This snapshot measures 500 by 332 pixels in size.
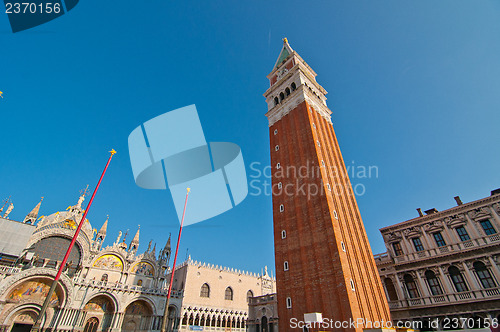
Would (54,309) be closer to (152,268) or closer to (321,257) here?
(152,268)

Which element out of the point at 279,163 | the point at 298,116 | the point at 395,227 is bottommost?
the point at 395,227

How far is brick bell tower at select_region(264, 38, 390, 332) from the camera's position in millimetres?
22125

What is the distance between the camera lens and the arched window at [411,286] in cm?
2584

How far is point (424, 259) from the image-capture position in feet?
85.2

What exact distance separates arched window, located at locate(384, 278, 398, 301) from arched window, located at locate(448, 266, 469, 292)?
5.45m

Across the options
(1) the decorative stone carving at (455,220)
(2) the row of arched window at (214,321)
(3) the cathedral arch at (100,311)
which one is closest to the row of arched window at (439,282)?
(1) the decorative stone carving at (455,220)

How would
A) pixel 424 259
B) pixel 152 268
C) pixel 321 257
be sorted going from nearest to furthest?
pixel 321 257 → pixel 424 259 → pixel 152 268

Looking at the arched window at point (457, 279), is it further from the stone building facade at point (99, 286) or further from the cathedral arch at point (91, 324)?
the cathedral arch at point (91, 324)

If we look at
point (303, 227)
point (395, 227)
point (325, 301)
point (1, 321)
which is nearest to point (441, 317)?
point (395, 227)

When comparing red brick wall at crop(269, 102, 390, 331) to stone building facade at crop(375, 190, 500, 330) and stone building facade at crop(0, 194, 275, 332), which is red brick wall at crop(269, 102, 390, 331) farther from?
stone building facade at crop(0, 194, 275, 332)

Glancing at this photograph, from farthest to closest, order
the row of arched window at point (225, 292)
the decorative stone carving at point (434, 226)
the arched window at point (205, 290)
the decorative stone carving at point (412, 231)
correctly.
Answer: the row of arched window at point (225, 292)
the arched window at point (205, 290)
the decorative stone carving at point (412, 231)
the decorative stone carving at point (434, 226)

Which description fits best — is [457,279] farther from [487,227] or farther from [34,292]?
[34,292]

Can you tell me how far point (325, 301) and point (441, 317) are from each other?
11130 mm

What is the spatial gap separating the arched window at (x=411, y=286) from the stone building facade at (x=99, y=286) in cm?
2766
